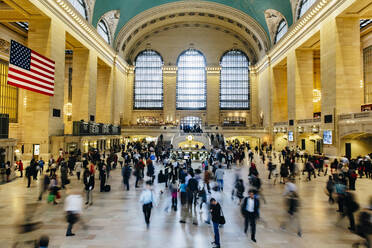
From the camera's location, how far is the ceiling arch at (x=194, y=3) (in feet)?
86.8

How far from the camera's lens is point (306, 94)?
25797 millimetres

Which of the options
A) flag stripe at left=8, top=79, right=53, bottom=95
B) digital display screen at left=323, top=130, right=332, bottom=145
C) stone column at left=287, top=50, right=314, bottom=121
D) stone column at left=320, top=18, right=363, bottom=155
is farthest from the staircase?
flag stripe at left=8, top=79, right=53, bottom=95

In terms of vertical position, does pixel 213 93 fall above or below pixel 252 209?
above

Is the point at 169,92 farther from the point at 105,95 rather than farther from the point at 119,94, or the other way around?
the point at 105,95

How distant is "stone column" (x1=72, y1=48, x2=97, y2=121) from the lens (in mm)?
25016

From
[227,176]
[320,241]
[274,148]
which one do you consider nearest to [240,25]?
[274,148]

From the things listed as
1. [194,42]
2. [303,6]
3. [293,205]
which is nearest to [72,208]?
[293,205]

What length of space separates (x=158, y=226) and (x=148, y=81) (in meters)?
38.3

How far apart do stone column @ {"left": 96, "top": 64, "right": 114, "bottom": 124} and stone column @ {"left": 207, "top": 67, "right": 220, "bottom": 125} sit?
1642cm

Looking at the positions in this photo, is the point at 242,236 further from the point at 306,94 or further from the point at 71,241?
the point at 306,94

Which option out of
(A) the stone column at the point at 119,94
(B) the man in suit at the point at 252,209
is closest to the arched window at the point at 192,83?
(A) the stone column at the point at 119,94

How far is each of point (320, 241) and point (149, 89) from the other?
129ft

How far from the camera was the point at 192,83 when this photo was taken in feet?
140

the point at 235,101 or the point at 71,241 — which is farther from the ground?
the point at 235,101
